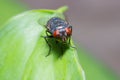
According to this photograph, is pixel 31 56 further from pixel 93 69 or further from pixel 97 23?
pixel 97 23

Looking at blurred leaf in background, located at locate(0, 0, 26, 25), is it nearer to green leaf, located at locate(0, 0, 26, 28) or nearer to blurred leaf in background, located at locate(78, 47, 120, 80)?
green leaf, located at locate(0, 0, 26, 28)

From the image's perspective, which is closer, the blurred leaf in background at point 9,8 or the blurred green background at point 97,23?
the blurred leaf in background at point 9,8

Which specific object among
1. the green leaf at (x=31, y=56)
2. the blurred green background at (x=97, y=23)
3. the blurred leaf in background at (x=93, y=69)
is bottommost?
the blurred green background at (x=97, y=23)

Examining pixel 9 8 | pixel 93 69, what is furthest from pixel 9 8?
pixel 93 69

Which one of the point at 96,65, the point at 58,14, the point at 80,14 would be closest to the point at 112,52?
the point at 80,14

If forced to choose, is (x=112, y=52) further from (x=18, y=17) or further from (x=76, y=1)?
(x=18, y=17)

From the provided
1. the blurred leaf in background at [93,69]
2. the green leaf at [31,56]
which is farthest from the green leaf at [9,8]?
the green leaf at [31,56]

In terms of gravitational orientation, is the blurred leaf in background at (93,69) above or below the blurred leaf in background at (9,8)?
below

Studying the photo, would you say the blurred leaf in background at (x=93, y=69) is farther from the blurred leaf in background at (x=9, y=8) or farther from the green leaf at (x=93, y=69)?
the blurred leaf in background at (x=9, y=8)
